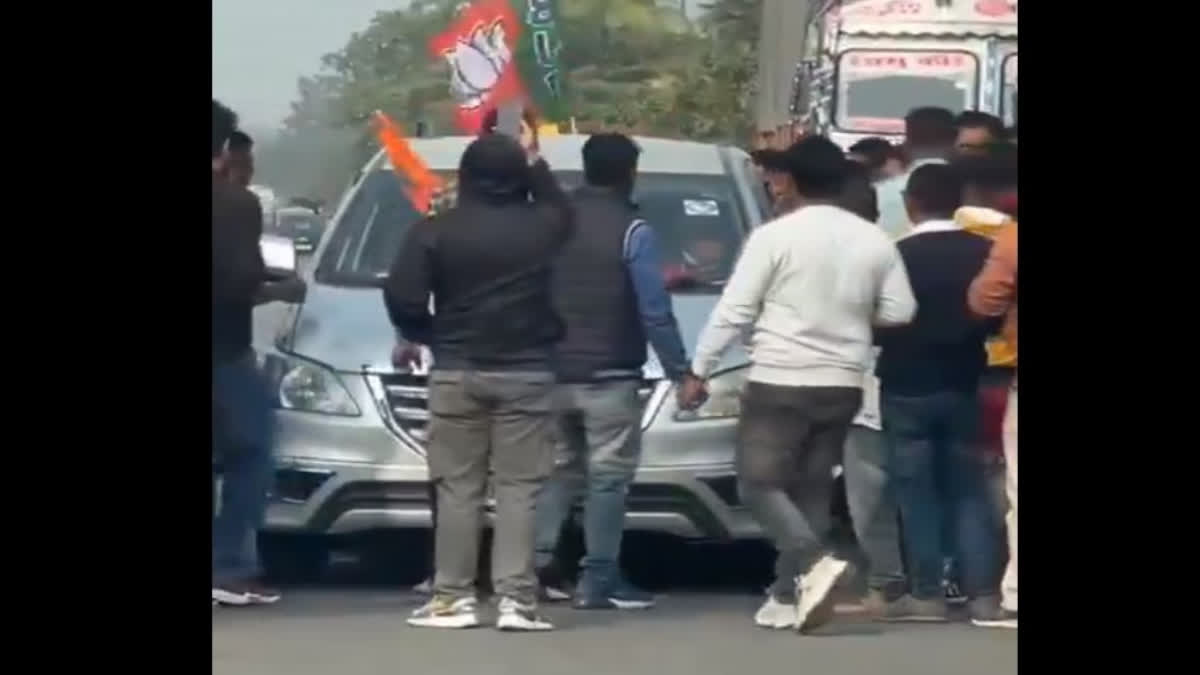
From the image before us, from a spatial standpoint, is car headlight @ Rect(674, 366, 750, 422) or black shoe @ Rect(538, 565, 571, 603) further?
black shoe @ Rect(538, 565, 571, 603)

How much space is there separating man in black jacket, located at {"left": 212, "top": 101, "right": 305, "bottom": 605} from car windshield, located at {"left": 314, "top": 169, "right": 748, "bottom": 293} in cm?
20

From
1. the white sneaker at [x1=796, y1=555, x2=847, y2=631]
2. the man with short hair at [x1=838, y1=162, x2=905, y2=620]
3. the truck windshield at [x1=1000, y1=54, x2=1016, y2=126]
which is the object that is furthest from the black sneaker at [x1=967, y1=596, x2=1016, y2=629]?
the truck windshield at [x1=1000, y1=54, x2=1016, y2=126]

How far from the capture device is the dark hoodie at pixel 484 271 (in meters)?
8.99

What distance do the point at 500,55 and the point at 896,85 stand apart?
2360mm

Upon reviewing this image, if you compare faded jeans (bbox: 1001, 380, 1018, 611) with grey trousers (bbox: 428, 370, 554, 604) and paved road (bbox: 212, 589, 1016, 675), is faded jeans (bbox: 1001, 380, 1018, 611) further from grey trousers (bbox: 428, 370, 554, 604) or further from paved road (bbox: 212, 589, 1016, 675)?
grey trousers (bbox: 428, 370, 554, 604)

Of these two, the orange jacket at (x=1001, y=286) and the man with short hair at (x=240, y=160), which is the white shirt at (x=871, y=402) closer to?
the orange jacket at (x=1001, y=286)

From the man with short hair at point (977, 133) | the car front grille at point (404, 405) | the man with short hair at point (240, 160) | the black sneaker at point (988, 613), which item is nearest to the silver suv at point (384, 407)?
the car front grille at point (404, 405)

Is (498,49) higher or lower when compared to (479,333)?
higher

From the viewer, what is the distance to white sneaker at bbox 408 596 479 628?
918cm

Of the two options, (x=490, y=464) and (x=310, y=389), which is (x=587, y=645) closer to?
(x=490, y=464)

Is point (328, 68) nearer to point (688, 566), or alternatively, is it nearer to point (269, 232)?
point (269, 232)
